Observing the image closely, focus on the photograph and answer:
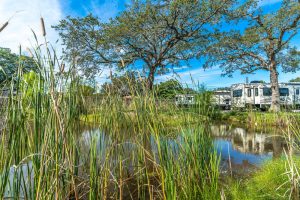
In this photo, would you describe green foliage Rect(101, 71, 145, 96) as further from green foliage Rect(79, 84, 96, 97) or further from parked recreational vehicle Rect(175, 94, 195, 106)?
parked recreational vehicle Rect(175, 94, 195, 106)

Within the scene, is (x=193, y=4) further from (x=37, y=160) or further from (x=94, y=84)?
(x=37, y=160)

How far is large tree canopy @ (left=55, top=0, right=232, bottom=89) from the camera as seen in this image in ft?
37.7

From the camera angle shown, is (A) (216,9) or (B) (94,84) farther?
(A) (216,9)

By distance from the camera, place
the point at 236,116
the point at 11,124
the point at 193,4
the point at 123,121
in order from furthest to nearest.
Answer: the point at 236,116, the point at 193,4, the point at 123,121, the point at 11,124

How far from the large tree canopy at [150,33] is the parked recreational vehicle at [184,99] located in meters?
8.37

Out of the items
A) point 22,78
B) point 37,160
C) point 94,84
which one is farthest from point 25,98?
point 94,84

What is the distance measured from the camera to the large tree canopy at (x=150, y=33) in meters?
11.5

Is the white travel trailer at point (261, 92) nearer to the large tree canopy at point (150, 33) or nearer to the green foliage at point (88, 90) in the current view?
the large tree canopy at point (150, 33)

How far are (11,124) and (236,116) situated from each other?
12310mm

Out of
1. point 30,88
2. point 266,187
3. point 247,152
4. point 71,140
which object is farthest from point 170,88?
point 247,152

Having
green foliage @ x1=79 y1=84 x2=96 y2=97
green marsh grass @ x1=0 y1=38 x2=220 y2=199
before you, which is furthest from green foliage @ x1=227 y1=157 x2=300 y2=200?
green foliage @ x1=79 y1=84 x2=96 y2=97

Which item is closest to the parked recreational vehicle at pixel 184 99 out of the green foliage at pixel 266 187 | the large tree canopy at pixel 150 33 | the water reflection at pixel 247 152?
the green foliage at pixel 266 187

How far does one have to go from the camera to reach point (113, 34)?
12.4m

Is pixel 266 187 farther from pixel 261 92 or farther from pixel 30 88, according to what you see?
pixel 261 92
